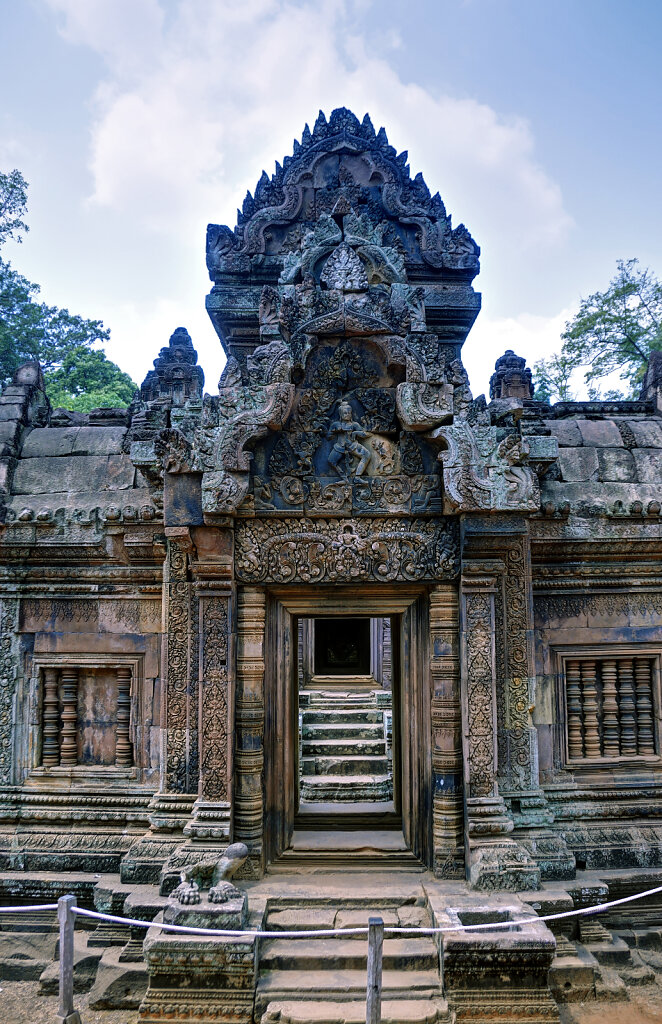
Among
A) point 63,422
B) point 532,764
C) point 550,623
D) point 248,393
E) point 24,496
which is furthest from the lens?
point 63,422

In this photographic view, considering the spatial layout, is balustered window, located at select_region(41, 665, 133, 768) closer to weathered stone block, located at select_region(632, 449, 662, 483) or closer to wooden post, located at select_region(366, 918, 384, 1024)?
wooden post, located at select_region(366, 918, 384, 1024)

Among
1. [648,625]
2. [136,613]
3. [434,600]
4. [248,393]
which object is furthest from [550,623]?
[136,613]

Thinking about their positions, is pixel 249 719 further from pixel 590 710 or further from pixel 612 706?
pixel 612 706

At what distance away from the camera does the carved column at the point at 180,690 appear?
6102mm

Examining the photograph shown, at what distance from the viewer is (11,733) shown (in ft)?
22.6

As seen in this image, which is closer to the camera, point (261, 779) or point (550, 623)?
point (261, 779)

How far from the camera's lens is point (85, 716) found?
22.8 ft

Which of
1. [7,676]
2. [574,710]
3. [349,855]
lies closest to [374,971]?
[349,855]

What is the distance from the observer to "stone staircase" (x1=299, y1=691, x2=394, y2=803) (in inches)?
347

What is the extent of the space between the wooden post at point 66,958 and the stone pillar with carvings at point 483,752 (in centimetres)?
290

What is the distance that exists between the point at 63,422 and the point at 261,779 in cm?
469

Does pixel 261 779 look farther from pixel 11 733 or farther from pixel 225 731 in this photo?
pixel 11 733

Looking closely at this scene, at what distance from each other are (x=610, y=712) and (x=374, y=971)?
3693 mm

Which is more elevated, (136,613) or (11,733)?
(136,613)
